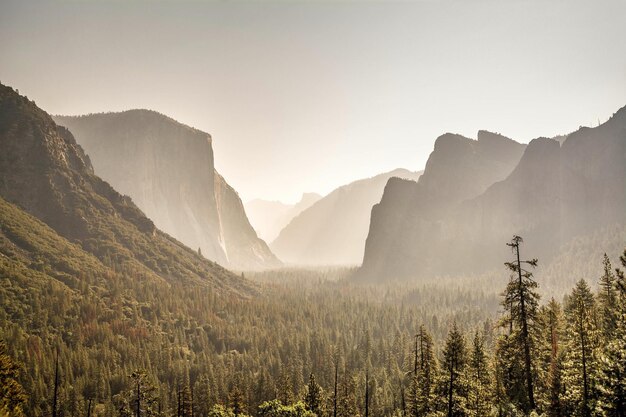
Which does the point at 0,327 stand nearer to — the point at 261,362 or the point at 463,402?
the point at 261,362

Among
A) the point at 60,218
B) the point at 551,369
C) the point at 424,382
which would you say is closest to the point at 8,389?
the point at 424,382

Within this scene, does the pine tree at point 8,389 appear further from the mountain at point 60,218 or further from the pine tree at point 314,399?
the mountain at point 60,218

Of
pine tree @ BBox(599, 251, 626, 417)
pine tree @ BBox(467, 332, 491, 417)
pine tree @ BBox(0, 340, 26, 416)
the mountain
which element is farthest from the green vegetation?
the mountain

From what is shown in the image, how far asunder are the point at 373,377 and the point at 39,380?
70.1 m

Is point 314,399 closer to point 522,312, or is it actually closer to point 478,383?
point 478,383

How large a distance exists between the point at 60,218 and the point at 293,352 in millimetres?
126120

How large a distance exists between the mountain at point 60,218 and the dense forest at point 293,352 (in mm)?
9033

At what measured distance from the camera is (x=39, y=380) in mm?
75312

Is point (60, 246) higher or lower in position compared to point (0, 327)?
higher

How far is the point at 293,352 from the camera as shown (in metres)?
112

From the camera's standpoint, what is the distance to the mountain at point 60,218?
476 ft

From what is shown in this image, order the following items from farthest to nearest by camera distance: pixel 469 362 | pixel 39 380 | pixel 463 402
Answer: pixel 39 380
pixel 469 362
pixel 463 402

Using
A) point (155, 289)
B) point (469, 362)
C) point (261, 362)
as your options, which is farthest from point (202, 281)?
point (469, 362)

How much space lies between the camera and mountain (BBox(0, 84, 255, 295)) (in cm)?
14512
